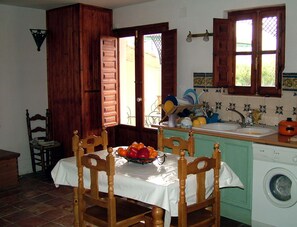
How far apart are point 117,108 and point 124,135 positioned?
42 cm

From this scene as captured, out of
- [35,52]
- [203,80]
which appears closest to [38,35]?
[35,52]

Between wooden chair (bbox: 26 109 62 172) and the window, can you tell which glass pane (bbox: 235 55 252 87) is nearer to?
the window

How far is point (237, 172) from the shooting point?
A: 150 inches

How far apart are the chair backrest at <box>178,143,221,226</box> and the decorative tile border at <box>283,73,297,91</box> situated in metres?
1.61

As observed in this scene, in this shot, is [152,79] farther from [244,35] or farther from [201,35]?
[244,35]

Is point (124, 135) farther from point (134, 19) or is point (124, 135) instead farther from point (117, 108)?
point (134, 19)

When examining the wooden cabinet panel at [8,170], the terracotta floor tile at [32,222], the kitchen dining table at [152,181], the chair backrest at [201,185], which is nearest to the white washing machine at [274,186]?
the kitchen dining table at [152,181]

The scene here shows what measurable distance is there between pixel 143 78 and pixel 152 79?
0.48 feet

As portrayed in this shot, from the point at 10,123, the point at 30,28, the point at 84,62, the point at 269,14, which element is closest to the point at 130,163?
the point at 269,14

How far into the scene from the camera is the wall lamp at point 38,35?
18.1 ft

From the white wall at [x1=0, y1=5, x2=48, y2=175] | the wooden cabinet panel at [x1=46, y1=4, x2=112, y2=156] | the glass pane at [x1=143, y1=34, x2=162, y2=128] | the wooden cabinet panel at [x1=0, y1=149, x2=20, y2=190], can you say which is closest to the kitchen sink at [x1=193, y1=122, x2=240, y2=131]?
the glass pane at [x1=143, y1=34, x2=162, y2=128]

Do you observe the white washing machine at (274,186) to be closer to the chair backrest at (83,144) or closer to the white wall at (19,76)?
the chair backrest at (83,144)

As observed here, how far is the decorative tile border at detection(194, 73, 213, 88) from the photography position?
15.2ft

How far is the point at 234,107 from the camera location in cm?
446
